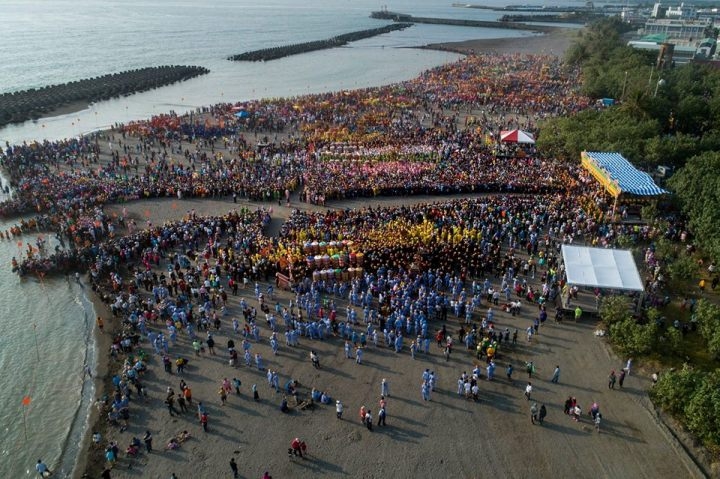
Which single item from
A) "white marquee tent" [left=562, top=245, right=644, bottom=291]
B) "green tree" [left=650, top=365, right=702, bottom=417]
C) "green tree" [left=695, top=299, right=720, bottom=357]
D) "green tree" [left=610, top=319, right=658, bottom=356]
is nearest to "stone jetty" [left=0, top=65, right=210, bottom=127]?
"white marquee tent" [left=562, top=245, right=644, bottom=291]

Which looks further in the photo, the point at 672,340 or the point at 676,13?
the point at 676,13

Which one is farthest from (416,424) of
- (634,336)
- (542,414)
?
(634,336)

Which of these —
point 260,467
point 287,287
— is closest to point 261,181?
point 287,287

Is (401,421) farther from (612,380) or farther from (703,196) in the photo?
(703,196)

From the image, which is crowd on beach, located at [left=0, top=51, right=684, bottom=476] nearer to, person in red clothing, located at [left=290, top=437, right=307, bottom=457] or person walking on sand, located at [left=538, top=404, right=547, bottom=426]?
person walking on sand, located at [left=538, top=404, right=547, bottom=426]

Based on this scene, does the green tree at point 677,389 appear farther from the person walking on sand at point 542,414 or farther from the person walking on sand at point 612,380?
the person walking on sand at point 542,414
